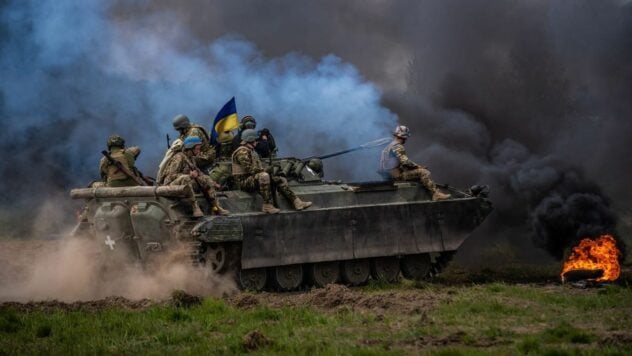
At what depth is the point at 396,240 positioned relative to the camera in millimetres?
21203

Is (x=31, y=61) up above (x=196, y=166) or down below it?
above

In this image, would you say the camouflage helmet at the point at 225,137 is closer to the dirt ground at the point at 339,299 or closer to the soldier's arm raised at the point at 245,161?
the soldier's arm raised at the point at 245,161

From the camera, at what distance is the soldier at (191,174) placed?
62.2 ft

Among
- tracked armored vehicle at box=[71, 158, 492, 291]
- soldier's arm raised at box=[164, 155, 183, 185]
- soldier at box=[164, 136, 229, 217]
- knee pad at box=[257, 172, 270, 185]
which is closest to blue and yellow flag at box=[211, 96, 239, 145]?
tracked armored vehicle at box=[71, 158, 492, 291]

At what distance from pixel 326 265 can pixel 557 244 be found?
520 centimetres

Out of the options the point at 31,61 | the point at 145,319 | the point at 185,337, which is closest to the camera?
the point at 185,337

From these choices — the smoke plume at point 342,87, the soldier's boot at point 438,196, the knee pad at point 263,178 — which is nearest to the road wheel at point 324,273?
the knee pad at point 263,178

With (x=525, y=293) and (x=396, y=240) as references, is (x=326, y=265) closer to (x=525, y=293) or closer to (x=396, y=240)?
(x=396, y=240)

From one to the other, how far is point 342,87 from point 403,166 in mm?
7108

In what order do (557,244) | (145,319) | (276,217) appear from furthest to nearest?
(557,244) → (276,217) → (145,319)

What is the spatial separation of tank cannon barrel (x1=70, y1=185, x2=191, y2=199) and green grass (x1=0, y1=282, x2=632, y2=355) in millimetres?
2500

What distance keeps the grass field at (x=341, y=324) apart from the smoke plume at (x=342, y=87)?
989 centimetres

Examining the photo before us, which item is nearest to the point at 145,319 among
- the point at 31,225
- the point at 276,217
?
the point at 276,217

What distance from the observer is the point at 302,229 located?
66.1 ft
